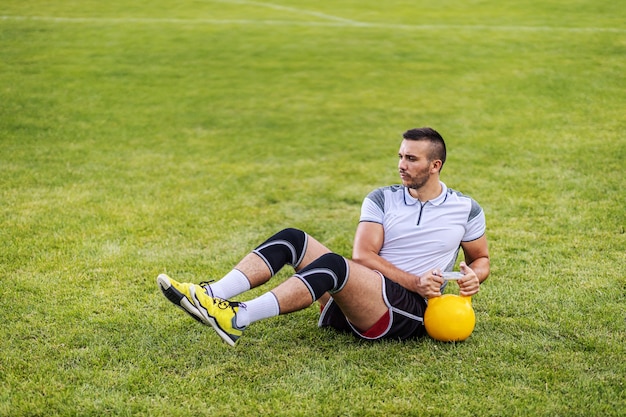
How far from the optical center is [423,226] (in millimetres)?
5289

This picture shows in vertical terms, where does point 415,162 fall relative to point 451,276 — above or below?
above

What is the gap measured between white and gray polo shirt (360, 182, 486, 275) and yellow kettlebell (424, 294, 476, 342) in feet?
0.97

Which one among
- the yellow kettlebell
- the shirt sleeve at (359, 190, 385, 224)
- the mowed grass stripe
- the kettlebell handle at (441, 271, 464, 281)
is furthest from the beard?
the mowed grass stripe

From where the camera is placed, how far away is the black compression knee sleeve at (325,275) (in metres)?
4.72

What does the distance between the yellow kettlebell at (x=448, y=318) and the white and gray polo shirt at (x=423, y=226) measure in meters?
0.30

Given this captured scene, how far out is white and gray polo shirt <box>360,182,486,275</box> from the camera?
17.3 ft

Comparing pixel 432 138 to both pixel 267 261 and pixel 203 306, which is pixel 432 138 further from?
pixel 203 306

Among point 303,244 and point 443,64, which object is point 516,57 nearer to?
point 443,64

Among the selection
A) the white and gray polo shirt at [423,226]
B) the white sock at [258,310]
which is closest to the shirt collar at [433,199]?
the white and gray polo shirt at [423,226]

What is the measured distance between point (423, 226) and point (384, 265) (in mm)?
401

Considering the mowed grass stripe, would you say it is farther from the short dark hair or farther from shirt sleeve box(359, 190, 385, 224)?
shirt sleeve box(359, 190, 385, 224)

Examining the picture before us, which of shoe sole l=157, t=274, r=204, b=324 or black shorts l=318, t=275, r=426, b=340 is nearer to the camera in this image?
shoe sole l=157, t=274, r=204, b=324

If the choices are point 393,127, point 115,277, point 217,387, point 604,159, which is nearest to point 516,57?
point 393,127

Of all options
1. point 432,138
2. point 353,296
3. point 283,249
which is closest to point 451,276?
point 353,296
